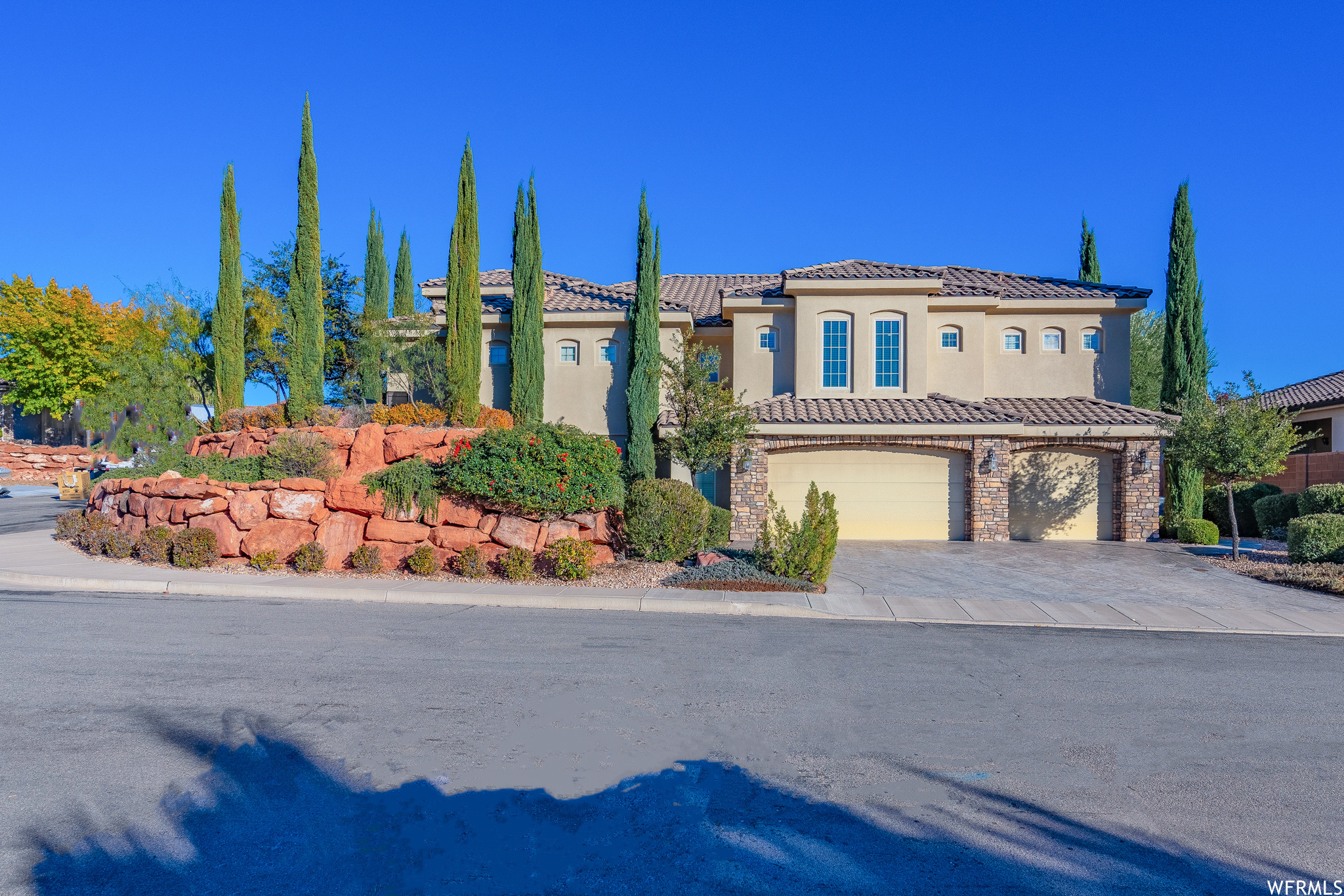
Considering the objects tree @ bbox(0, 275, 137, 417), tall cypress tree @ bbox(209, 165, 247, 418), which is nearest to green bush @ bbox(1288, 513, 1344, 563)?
tall cypress tree @ bbox(209, 165, 247, 418)

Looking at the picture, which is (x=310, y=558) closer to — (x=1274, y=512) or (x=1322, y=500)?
(x=1322, y=500)

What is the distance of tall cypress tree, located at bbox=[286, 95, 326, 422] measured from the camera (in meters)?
18.0

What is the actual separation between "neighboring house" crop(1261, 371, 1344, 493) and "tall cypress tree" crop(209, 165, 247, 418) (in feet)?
93.4

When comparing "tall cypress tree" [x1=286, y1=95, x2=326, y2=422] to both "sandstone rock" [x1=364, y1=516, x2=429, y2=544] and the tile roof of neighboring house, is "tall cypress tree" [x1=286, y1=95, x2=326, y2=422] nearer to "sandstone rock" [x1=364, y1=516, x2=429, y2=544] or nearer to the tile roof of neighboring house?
"sandstone rock" [x1=364, y1=516, x2=429, y2=544]

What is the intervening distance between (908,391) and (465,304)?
12605 mm

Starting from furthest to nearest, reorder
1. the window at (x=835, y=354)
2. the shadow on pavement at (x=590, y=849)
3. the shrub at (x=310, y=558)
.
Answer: the window at (x=835, y=354)
the shrub at (x=310, y=558)
the shadow on pavement at (x=590, y=849)

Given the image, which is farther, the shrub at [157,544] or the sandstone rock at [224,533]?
the shrub at [157,544]

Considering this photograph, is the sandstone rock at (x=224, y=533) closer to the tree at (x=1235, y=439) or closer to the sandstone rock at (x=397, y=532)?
the sandstone rock at (x=397, y=532)

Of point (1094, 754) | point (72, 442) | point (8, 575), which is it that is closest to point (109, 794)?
point (1094, 754)

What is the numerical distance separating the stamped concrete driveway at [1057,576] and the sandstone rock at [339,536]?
8412 millimetres

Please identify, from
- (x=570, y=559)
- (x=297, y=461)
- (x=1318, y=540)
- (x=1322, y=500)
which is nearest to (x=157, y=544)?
(x=297, y=461)

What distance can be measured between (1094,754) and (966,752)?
0.90 metres

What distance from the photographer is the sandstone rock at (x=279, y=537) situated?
1259 cm

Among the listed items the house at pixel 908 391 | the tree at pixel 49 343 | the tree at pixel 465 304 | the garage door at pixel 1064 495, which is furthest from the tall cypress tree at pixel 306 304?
the tree at pixel 49 343
